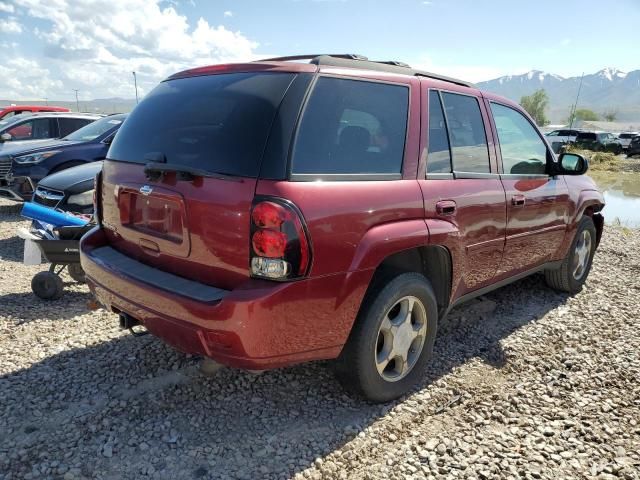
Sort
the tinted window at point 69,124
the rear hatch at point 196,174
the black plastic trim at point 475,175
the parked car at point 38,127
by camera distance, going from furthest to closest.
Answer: the tinted window at point 69,124
the parked car at point 38,127
the black plastic trim at point 475,175
the rear hatch at point 196,174

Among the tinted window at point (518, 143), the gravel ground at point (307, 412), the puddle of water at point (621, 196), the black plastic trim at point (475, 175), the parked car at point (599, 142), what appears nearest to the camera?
the gravel ground at point (307, 412)

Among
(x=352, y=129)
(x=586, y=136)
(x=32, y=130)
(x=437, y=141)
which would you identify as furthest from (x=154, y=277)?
(x=586, y=136)

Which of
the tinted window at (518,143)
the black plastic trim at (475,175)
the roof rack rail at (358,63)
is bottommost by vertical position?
the black plastic trim at (475,175)

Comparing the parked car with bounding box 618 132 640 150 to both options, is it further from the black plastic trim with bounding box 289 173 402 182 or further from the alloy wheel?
the black plastic trim with bounding box 289 173 402 182

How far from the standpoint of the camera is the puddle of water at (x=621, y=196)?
476 inches

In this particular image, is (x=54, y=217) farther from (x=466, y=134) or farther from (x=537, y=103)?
(x=537, y=103)

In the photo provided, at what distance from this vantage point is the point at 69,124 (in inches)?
385

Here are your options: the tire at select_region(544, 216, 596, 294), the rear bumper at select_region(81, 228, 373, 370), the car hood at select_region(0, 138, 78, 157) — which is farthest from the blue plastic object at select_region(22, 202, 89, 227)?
the tire at select_region(544, 216, 596, 294)

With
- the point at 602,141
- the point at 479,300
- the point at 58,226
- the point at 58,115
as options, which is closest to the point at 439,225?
the point at 479,300

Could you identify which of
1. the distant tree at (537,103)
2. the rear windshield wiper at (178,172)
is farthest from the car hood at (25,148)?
the distant tree at (537,103)

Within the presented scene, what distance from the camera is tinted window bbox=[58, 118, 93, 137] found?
31.8 ft

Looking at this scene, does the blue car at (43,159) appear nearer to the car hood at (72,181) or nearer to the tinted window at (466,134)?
the car hood at (72,181)

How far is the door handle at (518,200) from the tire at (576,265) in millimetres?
1365

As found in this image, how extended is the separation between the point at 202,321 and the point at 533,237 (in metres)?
2.91
